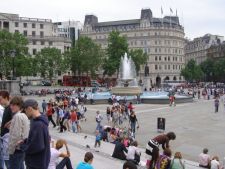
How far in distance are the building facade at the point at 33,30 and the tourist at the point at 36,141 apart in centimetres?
10752

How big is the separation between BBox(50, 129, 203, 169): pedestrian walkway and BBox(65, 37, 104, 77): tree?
82.3 meters

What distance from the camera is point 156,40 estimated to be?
146m

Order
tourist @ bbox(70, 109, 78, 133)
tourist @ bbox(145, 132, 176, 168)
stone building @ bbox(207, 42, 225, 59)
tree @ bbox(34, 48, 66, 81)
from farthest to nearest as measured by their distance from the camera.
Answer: stone building @ bbox(207, 42, 225, 59)
tree @ bbox(34, 48, 66, 81)
tourist @ bbox(70, 109, 78, 133)
tourist @ bbox(145, 132, 176, 168)

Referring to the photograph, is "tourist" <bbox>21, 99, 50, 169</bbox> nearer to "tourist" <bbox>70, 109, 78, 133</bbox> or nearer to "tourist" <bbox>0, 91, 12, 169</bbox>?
"tourist" <bbox>0, 91, 12, 169</bbox>

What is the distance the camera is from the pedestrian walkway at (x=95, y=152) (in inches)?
618

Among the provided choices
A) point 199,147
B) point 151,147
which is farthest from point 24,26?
point 151,147

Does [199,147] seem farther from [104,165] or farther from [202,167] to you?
[104,165]

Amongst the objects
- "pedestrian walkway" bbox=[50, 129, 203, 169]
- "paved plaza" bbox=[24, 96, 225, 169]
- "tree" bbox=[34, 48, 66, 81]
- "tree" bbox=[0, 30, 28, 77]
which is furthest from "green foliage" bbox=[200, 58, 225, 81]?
"pedestrian walkway" bbox=[50, 129, 203, 169]

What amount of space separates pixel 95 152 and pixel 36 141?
470 inches

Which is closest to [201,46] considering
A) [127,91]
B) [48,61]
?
[48,61]

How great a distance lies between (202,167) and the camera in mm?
16828

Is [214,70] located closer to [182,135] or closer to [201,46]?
[201,46]

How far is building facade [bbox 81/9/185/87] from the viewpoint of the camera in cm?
14625

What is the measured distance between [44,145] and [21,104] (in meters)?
1.47
